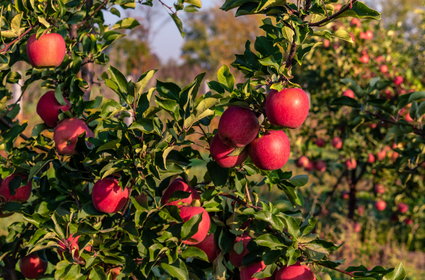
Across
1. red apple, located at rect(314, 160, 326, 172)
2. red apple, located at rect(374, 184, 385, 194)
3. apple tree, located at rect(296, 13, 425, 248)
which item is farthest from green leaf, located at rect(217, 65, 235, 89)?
red apple, located at rect(374, 184, 385, 194)

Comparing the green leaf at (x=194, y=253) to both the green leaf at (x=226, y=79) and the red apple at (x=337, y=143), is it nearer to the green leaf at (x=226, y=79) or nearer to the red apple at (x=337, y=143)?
the green leaf at (x=226, y=79)

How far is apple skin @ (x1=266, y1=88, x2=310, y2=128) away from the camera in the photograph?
1192 millimetres

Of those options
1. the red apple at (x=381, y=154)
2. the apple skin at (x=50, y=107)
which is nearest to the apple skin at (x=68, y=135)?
the apple skin at (x=50, y=107)

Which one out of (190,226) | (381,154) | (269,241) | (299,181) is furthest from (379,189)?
(190,226)

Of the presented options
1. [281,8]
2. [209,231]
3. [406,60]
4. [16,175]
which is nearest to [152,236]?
[209,231]

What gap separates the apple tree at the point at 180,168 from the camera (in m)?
1.26

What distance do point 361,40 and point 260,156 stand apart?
3.36 m

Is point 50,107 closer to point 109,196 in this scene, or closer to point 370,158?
point 109,196

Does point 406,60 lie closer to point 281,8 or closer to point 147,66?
point 281,8

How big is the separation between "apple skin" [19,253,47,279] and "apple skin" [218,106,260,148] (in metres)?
1.04

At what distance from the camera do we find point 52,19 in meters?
1.75

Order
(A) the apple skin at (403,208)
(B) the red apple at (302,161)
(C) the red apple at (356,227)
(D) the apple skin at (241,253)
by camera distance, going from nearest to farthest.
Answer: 1. (D) the apple skin at (241,253)
2. (B) the red apple at (302,161)
3. (A) the apple skin at (403,208)
4. (C) the red apple at (356,227)

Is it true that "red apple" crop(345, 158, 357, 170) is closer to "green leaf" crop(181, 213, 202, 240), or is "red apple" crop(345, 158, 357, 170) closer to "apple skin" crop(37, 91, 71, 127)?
"apple skin" crop(37, 91, 71, 127)

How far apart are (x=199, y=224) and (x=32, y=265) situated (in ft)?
2.91
